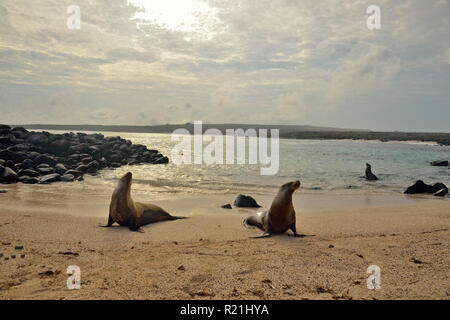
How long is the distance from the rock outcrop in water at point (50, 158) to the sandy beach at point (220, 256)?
637 cm

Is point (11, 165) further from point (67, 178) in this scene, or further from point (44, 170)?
point (67, 178)

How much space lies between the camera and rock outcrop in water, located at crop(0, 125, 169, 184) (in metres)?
15.0

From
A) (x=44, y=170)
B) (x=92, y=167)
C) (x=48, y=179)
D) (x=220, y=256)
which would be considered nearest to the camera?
(x=220, y=256)

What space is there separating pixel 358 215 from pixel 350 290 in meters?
5.44

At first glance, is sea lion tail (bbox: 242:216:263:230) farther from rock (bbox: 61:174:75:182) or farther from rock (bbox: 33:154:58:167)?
rock (bbox: 33:154:58:167)

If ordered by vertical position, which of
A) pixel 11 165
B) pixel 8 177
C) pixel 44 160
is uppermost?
pixel 44 160

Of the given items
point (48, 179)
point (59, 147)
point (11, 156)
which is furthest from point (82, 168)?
point (59, 147)

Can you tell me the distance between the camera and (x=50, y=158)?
1859 centimetres

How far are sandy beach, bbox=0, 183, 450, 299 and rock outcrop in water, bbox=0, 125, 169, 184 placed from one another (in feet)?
20.9

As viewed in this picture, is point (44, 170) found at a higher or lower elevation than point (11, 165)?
lower

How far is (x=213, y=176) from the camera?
61.9ft

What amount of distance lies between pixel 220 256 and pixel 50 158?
17.0m

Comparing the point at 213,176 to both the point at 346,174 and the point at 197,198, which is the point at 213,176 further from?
the point at 346,174

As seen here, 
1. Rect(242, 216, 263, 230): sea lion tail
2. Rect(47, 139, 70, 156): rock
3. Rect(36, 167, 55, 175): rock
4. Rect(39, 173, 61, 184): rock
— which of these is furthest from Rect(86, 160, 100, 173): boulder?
Rect(242, 216, 263, 230): sea lion tail
